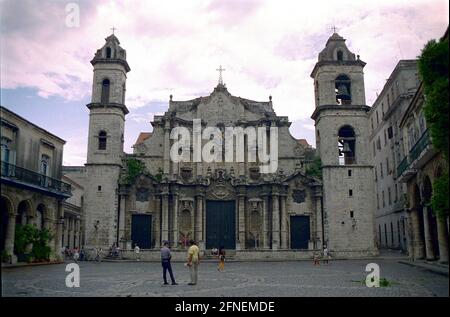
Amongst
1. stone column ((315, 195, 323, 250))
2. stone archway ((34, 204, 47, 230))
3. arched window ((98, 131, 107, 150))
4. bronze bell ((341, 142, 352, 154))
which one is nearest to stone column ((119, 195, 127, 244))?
arched window ((98, 131, 107, 150))

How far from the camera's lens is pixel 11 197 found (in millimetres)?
23938

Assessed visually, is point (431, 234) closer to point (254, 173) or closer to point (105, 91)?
point (254, 173)

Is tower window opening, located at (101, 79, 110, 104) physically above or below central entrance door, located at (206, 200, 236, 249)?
above

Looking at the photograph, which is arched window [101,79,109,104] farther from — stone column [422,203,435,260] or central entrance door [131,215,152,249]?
stone column [422,203,435,260]

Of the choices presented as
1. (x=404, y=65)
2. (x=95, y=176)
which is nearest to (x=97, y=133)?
(x=95, y=176)

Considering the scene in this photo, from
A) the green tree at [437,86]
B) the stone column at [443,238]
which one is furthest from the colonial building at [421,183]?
the green tree at [437,86]

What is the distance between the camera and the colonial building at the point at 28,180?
2384cm

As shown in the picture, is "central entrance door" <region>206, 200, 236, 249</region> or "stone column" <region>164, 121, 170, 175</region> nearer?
"central entrance door" <region>206, 200, 236, 249</region>

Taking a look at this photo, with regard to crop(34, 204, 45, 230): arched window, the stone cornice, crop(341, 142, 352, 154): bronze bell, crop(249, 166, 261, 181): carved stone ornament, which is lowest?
crop(34, 204, 45, 230): arched window

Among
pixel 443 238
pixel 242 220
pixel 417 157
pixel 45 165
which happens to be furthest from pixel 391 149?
pixel 45 165

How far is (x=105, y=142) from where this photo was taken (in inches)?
1532

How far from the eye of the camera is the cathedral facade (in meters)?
37.3

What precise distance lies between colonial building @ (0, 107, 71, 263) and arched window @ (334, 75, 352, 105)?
77.7 ft

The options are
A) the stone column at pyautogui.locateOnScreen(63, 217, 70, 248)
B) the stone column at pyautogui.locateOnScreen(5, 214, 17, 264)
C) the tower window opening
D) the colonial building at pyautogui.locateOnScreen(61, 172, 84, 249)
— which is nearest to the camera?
the stone column at pyautogui.locateOnScreen(5, 214, 17, 264)
